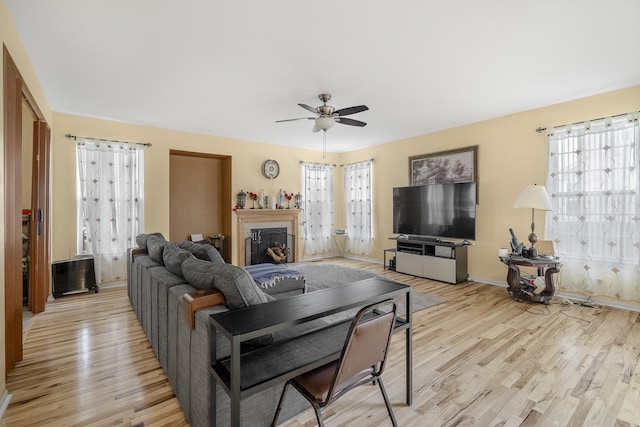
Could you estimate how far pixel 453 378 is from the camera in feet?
7.17

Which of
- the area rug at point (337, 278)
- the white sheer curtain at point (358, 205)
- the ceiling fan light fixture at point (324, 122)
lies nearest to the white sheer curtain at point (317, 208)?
the white sheer curtain at point (358, 205)

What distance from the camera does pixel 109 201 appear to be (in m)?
4.56

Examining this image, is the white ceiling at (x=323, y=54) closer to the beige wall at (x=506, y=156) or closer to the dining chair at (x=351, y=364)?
the beige wall at (x=506, y=156)

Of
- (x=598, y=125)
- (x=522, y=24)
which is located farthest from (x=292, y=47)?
(x=598, y=125)

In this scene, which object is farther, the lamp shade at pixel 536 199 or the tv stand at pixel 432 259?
the tv stand at pixel 432 259

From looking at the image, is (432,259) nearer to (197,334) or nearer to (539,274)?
(539,274)

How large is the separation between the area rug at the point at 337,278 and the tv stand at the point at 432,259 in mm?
659

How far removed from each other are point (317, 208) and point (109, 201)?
403 cm

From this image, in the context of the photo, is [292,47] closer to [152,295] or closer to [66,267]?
[152,295]

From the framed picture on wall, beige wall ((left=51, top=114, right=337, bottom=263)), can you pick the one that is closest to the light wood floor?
beige wall ((left=51, top=114, right=337, bottom=263))

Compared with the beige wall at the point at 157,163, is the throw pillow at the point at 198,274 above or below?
below

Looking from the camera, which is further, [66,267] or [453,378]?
[66,267]

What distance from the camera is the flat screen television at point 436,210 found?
4828 millimetres

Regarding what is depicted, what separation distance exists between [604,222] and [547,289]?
104 centimetres
